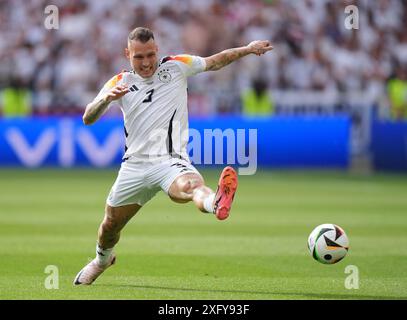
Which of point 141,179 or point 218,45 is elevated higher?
point 218,45

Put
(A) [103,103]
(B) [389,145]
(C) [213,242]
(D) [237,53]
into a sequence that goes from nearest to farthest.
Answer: (A) [103,103] → (D) [237,53] → (C) [213,242] → (B) [389,145]

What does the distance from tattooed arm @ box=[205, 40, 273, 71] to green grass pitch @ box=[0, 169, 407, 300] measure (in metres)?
2.13


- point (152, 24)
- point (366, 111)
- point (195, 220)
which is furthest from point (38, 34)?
point (195, 220)

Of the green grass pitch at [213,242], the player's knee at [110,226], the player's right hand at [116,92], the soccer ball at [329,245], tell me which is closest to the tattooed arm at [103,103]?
the player's right hand at [116,92]

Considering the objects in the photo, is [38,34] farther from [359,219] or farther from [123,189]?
[123,189]

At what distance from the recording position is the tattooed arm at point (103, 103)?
8.36 m

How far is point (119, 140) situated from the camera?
24156 mm

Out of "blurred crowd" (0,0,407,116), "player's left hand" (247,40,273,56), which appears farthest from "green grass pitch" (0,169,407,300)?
"blurred crowd" (0,0,407,116)

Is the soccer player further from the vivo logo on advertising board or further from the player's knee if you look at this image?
the vivo logo on advertising board

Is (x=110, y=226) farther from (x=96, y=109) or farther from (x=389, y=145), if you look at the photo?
(x=389, y=145)

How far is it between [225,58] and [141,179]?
4.74 feet

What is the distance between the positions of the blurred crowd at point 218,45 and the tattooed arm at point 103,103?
16497 mm

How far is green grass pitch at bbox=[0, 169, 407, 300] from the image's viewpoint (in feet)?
29.2

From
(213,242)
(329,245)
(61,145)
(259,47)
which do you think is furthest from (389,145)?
(259,47)
